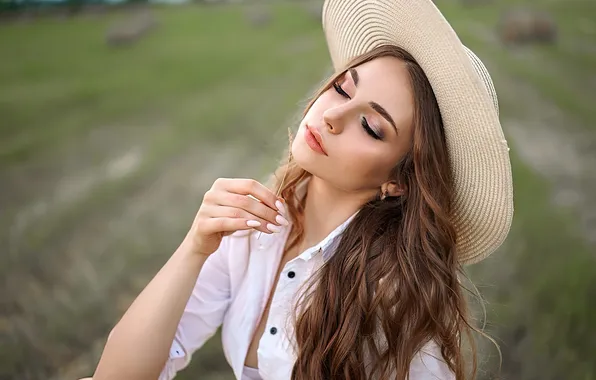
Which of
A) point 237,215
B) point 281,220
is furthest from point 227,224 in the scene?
point 281,220

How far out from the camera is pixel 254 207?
5.53 ft

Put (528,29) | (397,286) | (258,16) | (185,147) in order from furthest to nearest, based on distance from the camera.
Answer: (258,16)
(528,29)
(185,147)
(397,286)

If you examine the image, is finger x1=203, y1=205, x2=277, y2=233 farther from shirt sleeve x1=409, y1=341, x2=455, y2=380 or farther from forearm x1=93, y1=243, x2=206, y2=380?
shirt sleeve x1=409, y1=341, x2=455, y2=380

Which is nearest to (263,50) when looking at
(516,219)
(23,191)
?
(23,191)

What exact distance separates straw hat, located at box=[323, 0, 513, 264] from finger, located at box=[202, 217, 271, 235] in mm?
563

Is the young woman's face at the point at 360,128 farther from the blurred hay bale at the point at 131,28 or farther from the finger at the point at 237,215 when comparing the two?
the blurred hay bale at the point at 131,28

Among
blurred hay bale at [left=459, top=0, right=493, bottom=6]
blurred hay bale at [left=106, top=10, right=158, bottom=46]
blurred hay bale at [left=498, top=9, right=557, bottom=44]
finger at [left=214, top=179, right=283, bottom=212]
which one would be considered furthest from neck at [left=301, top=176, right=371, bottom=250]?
blurred hay bale at [left=459, top=0, right=493, bottom=6]

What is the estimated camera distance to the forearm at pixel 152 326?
1.79 meters

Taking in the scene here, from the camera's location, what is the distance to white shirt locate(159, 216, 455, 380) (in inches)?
72.7

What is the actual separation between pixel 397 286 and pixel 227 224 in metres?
0.48

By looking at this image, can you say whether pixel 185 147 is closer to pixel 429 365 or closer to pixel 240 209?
pixel 240 209

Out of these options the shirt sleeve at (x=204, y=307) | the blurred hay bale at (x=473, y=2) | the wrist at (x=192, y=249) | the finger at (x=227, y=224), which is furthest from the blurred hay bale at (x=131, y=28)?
the finger at (x=227, y=224)

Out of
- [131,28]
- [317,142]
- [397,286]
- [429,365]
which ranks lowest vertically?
[429,365]

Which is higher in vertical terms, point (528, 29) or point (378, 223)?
point (528, 29)
